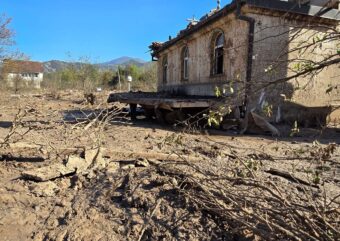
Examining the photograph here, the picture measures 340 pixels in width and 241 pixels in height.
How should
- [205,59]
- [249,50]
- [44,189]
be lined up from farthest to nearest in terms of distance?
[205,59]
[249,50]
[44,189]

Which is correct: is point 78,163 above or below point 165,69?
below

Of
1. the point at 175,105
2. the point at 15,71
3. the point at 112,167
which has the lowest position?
the point at 112,167

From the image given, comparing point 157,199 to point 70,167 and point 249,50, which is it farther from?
point 249,50

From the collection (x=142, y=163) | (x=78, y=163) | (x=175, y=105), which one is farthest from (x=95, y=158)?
(x=175, y=105)

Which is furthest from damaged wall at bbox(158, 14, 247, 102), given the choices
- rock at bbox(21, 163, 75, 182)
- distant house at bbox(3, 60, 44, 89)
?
distant house at bbox(3, 60, 44, 89)

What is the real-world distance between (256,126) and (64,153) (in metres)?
6.32

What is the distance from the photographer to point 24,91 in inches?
1441

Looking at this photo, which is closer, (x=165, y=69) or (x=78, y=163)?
(x=78, y=163)

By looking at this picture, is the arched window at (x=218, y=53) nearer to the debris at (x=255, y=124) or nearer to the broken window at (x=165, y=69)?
the debris at (x=255, y=124)

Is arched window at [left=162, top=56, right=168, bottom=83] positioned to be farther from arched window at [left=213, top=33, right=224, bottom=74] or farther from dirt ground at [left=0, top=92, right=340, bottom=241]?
A: dirt ground at [left=0, top=92, right=340, bottom=241]

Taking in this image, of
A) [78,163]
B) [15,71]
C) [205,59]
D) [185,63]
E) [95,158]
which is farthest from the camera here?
[15,71]

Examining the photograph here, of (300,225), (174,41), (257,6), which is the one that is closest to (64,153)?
(300,225)

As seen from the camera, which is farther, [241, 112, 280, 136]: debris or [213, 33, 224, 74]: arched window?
[213, 33, 224, 74]: arched window

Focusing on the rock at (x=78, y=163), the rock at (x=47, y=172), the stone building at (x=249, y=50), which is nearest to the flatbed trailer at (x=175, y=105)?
the stone building at (x=249, y=50)
